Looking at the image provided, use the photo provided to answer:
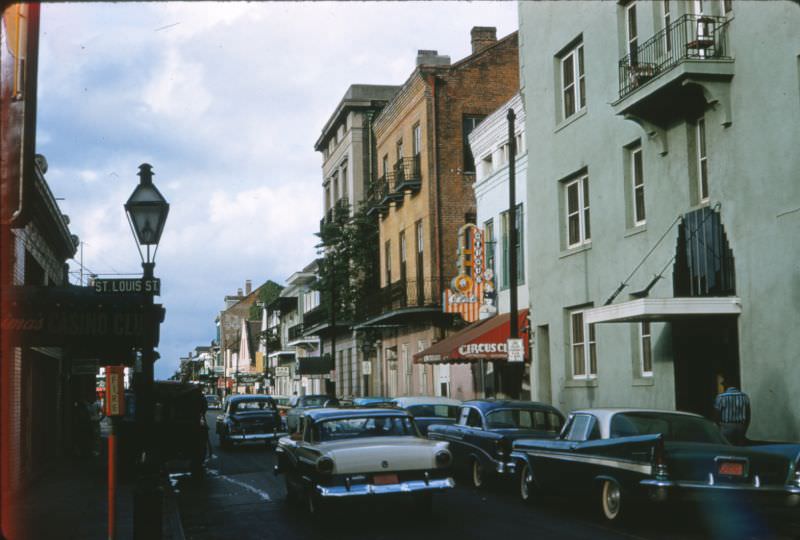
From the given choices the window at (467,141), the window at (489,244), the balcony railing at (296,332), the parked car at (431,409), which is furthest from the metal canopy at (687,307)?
the balcony railing at (296,332)

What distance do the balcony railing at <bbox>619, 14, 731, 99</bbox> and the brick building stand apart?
53.3ft

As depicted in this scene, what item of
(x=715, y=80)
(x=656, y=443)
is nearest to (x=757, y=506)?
(x=656, y=443)

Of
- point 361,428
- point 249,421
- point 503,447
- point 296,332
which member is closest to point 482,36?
point 249,421

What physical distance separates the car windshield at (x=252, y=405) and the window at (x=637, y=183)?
1373 centimetres

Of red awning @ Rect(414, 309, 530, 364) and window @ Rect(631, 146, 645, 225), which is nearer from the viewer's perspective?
window @ Rect(631, 146, 645, 225)

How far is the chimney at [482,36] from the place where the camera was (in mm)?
41594

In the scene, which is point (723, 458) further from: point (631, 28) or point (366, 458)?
point (631, 28)

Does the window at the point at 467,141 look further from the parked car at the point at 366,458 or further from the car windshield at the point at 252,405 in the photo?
the parked car at the point at 366,458

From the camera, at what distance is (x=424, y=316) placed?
1479 inches

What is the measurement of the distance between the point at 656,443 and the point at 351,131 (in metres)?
43.3

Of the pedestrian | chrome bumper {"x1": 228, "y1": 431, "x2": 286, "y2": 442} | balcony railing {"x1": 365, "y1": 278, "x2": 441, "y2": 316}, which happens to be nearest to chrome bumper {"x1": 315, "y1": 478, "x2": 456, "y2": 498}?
the pedestrian

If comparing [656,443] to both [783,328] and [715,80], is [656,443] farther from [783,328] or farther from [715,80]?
[715,80]

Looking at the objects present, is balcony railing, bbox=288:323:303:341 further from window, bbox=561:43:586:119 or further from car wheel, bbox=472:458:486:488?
car wheel, bbox=472:458:486:488

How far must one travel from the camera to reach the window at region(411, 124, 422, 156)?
3919cm
